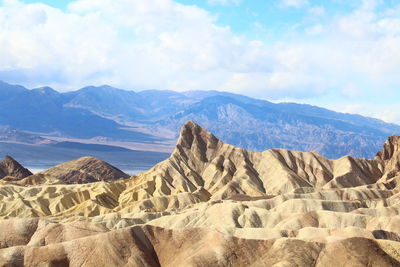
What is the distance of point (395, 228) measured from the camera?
117 metres

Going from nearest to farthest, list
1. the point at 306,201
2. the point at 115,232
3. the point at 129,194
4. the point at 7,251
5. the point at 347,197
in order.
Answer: the point at 7,251, the point at 115,232, the point at 306,201, the point at 347,197, the point at 129,194

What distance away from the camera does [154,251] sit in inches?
3538

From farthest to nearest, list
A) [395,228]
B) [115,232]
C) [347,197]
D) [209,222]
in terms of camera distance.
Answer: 1. [347,197]
2. [209,222]
3. [395,228]
4. [115,232]

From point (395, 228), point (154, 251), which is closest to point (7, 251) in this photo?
point (154, 251)

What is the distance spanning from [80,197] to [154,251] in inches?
4390

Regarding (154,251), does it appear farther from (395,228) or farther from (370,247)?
(395,228)

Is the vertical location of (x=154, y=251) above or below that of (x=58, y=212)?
above

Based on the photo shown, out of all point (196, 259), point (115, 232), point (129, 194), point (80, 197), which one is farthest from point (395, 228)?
point (80, 197)

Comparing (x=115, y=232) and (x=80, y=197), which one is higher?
(x=115, y=232)

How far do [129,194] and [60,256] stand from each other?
11210 centimetres

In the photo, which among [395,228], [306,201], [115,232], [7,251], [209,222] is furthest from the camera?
[306,201]

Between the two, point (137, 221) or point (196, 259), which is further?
point (137, 221)

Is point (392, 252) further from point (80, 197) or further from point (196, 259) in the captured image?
point (80, 197)

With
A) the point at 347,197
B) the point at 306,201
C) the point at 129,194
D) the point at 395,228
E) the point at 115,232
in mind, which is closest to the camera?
the point at 115,232
